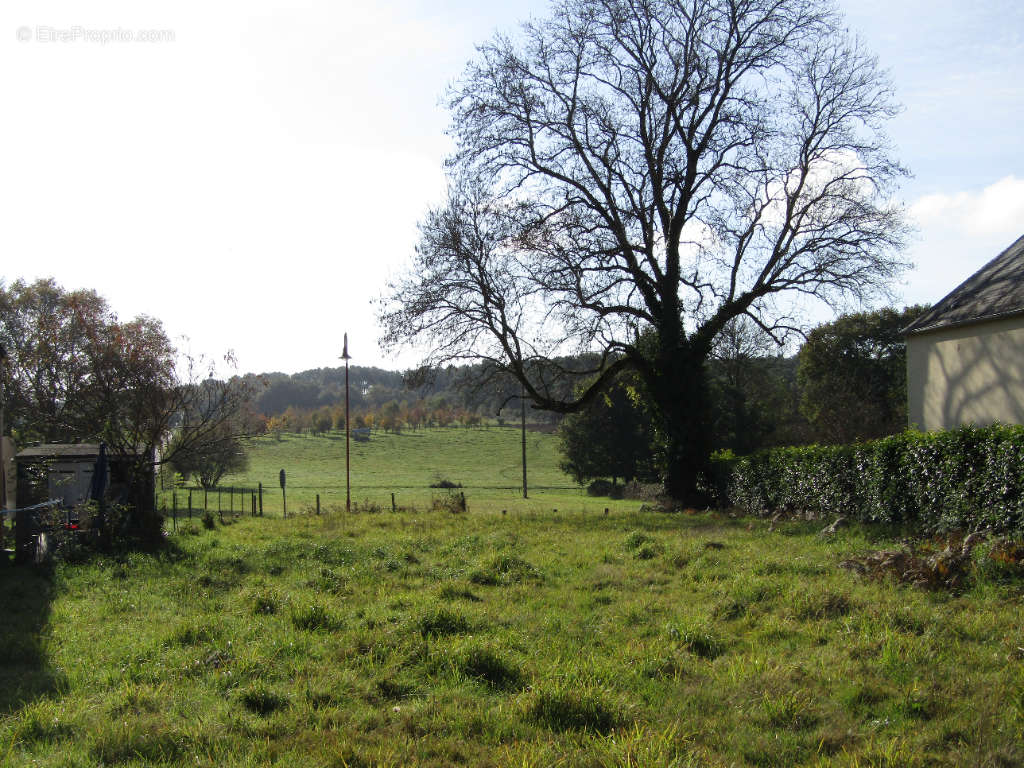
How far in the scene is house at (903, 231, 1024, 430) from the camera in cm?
1712

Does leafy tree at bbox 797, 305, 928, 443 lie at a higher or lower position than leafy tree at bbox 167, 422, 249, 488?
higher

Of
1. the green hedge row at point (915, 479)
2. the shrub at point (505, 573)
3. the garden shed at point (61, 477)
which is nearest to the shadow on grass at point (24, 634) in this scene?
the garden shed at point (61, 477)

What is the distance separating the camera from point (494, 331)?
2398cm

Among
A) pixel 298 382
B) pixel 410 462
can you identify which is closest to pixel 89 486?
pixel 410 462

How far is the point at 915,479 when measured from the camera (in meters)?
13.3

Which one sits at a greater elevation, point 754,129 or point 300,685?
point 754,129

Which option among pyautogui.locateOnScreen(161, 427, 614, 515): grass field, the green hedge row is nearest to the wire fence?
pyautogui.locateOnScreen(161, 427, 614, 515): grass field

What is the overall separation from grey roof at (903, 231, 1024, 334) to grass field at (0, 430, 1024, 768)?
9.73 metres

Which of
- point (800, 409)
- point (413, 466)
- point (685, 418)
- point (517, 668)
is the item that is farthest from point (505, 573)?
point (413, 466)

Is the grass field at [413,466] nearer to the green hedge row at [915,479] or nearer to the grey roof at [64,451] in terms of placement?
the grey roof at [64,451]

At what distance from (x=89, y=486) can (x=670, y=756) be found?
14.2 metres

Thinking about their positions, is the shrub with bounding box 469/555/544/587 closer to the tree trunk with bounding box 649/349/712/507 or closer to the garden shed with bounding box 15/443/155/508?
the garden shed with bounding box 15/443/155/508

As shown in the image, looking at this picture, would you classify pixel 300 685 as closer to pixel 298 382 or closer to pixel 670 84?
pixel 670 84

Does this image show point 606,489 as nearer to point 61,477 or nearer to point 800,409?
point 800,409
